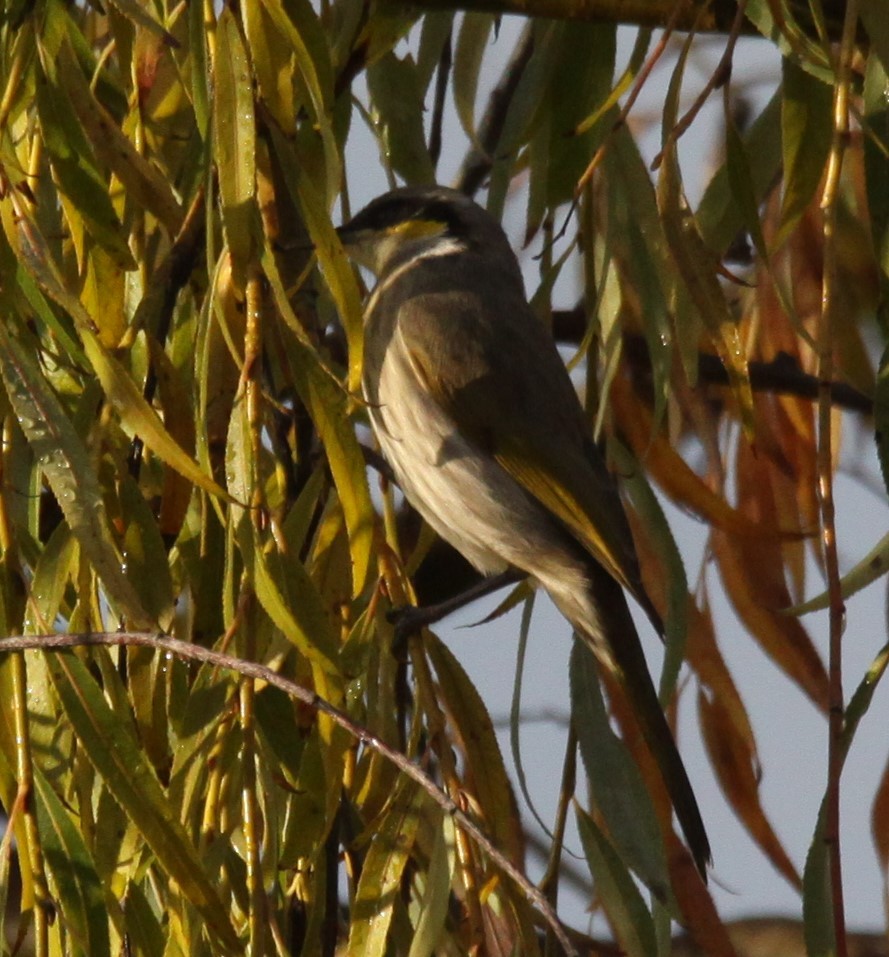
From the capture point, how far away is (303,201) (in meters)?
1.60

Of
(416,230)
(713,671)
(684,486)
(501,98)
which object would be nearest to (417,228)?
(416,230)

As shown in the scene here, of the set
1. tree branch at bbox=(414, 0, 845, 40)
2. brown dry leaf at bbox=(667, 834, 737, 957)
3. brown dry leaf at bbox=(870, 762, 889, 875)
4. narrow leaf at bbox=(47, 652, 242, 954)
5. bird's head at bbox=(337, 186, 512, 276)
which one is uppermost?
bird's head at bbox=(337, 186, 512, 276)

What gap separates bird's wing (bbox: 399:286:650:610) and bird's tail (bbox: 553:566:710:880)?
0.35 feet

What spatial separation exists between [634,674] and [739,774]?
23cm

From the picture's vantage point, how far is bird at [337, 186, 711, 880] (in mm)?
2561

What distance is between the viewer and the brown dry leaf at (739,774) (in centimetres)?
231

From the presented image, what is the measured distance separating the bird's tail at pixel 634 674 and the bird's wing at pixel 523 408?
0.11 metres

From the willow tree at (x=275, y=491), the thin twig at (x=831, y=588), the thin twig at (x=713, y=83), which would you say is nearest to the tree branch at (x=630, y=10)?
the willow tree at (x=275, y=491)

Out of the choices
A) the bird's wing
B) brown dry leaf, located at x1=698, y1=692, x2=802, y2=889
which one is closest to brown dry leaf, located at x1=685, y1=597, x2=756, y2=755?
brown dry leaf, located at x1=698, y1=692, x2=802, y2=889

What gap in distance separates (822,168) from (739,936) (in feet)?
7.37

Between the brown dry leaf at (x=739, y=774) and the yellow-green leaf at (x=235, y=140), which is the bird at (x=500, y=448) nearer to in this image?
the brown dry leaf at (x=739, y=774)

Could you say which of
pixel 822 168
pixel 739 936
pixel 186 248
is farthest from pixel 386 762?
pixel 739 936

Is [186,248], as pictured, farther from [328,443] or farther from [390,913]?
[390,913]

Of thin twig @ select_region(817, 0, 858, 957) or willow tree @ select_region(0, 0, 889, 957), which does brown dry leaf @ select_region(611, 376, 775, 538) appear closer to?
willow tree @ select_region(0, 0, 889, 957)
